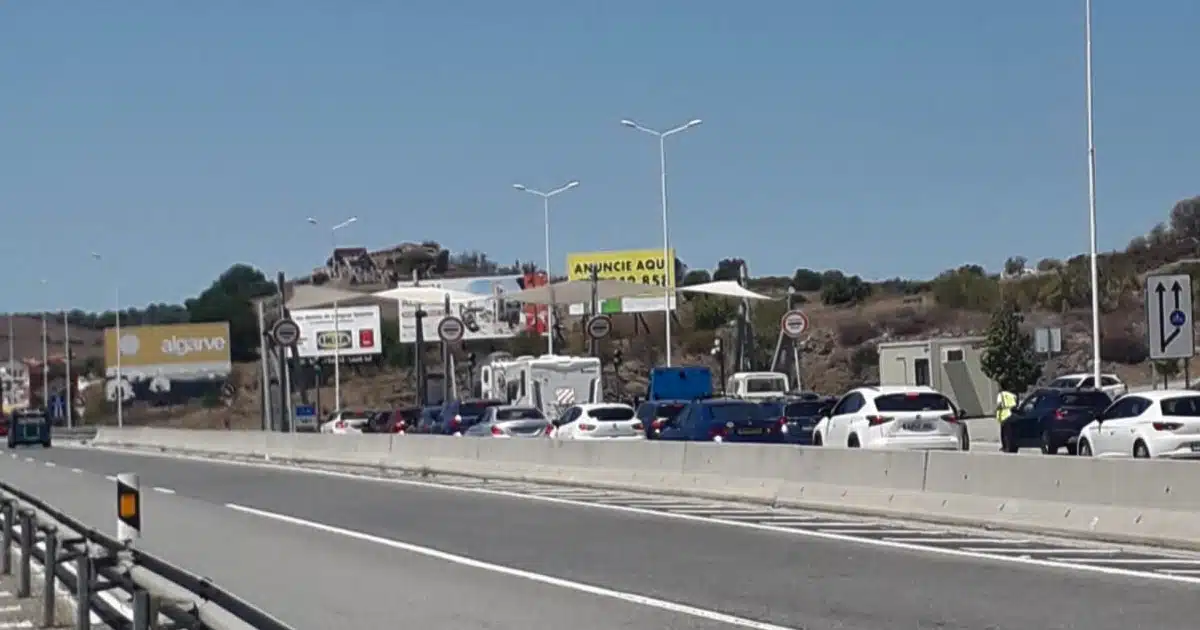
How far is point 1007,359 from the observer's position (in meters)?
65.3

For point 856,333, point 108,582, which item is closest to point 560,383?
point 108,582

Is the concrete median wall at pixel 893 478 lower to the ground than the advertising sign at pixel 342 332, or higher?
lower

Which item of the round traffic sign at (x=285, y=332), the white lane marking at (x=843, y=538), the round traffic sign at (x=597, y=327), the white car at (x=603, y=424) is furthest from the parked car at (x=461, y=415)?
the white lane marking at (x=843, y=538)

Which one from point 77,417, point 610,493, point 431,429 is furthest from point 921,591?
point 77,417

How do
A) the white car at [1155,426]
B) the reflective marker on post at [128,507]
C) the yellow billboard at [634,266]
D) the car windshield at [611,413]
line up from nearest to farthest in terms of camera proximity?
1. the reflective marker on post at [128,507]
2. the white car at [1155,426]
3. the car windshield at [611,413]
4. the yellow billboard at [634,266]

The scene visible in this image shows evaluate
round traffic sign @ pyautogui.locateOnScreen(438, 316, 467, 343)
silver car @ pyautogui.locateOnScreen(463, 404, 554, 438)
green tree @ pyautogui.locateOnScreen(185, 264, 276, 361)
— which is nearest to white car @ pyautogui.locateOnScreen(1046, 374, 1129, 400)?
silver car @ pyautogui.locateOnScreen(463, 404, 554, 438)

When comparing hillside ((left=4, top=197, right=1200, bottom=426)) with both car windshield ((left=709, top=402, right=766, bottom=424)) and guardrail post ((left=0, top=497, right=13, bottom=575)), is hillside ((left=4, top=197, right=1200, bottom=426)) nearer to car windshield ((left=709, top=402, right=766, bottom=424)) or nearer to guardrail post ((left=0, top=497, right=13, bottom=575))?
car windshield ((left=709, top=402, right=766, bottom=424))

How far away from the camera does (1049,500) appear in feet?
69.0

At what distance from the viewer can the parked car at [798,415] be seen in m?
38.8

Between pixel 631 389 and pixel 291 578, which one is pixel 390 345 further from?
pixel 291 578

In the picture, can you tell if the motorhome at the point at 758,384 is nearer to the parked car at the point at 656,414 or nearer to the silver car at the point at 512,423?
the parked car at the point at 656,414

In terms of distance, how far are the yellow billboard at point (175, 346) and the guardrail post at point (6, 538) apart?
359 feet

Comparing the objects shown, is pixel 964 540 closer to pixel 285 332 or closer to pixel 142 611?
pixel 142 611

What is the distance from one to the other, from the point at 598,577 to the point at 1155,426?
1661 cm
